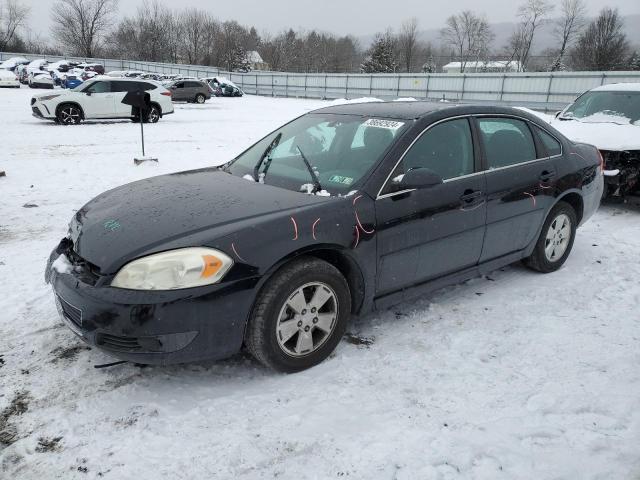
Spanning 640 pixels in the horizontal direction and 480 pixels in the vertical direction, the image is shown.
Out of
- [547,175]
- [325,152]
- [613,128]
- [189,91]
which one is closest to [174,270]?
[325,152]

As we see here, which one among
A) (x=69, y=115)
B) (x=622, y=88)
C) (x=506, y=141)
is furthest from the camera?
(x=69, y=115)

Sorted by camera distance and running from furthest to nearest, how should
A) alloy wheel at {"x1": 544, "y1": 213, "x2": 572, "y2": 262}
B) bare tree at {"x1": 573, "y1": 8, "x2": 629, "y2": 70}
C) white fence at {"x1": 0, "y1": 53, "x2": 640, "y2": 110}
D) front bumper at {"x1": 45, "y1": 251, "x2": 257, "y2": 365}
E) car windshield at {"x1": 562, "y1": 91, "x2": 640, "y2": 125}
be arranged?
bare tree at {"x1": 573, "y1": 8, "x2": 629, "y2": 70} → white fence at {"x1": 0, "y1": 53, "x2": 640, "y2": 110} → car windshield at {"x1": 562, "y1": 91, "x2": 640, "y2": 125} → alloy wheel at {"x1": 544, "y1": 213, "x2": 572, "y2": 262} → front bumper at {"x1": 45, "y1": 251, "x2": 257, "y2": 365}

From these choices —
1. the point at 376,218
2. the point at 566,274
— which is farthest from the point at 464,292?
the point at 376,218

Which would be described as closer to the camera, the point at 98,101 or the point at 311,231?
the point at 311,231

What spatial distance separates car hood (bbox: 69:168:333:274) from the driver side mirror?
0.55 meters

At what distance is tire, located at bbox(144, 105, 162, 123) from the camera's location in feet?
56.9

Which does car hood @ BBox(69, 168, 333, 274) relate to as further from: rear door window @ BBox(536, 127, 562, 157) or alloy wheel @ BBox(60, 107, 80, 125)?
alloy wheel @ BBox(60, 107, 80, 125)

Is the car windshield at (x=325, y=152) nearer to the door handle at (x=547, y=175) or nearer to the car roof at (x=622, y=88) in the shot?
the door handle at (x=547, y=175)

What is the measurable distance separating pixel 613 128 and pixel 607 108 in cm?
98

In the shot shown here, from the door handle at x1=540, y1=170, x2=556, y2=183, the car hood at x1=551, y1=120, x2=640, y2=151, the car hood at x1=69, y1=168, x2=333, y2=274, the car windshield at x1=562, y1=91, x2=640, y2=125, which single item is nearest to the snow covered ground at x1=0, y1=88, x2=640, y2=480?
the car hood at x1=69, y1=168, x2=333, y2=274

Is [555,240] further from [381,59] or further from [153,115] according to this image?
[381,59]

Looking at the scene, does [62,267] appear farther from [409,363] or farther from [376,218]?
[409,363]

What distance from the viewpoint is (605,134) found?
724 centimetres

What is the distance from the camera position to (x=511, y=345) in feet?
Answer: 11.6
